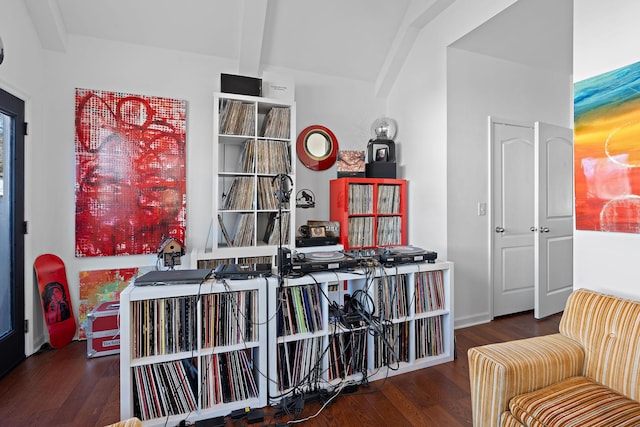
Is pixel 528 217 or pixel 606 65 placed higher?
pixel 606 65

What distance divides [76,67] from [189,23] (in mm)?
952

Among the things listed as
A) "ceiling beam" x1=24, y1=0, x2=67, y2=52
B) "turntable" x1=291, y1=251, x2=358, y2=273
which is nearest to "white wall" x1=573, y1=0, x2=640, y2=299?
"turntable" x1=291, y1=251, x2=358, y2=273

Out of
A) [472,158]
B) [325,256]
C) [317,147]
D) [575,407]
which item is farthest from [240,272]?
[472,158]

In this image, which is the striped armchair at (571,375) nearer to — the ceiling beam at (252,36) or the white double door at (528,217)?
the white double door at (528,217)

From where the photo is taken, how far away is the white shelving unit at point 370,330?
1800 mm

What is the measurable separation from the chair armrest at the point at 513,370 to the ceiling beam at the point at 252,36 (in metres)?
2.68

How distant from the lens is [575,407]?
120cm

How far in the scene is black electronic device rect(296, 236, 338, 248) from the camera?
272cm

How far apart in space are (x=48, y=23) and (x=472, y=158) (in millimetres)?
3499

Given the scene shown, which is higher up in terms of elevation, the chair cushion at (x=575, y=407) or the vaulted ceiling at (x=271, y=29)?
the vaulted ceiling at (x=271, y=29)

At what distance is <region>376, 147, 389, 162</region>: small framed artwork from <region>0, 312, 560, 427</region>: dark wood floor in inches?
70.9

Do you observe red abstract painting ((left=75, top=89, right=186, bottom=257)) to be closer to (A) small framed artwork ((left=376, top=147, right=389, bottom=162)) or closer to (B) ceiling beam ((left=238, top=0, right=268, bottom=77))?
(B) ceiling beam ((left=238, top=0, right=268, bottom=77))

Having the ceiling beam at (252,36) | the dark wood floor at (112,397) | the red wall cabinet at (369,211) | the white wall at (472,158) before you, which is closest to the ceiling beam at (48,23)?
the ceiling beam at (252,36)

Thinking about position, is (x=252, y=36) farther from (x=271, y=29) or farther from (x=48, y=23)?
(x=48, y=23)
